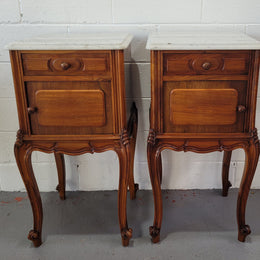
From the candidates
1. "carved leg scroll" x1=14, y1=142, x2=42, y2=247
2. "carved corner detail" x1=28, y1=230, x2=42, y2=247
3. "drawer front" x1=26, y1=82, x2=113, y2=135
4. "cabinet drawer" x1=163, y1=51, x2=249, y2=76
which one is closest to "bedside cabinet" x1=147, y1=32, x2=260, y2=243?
"cabinet drawer" x1=163, y1=51, x2=249, y2=76

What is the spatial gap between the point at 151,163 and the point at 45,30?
38.5 inches

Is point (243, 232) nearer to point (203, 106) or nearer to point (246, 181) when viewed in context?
point (246, 181)

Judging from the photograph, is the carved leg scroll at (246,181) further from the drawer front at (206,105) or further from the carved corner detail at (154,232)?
the carved corner detail at (154,232)

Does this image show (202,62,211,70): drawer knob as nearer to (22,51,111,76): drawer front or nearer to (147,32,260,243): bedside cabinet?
(147,32,260,243): bedside cabinet

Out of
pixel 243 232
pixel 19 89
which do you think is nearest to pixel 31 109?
pixel 19 89

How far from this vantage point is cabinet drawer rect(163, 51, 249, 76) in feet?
4.42

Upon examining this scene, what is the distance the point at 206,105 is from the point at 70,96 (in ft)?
1.89

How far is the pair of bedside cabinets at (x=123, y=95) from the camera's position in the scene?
1.35 meters

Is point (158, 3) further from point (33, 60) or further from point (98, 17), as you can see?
point (33, 60)

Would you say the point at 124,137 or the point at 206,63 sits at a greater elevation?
the point at 206,63

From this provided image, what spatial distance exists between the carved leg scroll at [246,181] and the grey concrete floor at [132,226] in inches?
2.7

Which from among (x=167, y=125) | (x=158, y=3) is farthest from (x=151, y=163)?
(x=158, y=3)

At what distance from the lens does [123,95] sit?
142 cm

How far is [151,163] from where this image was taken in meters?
1.51
